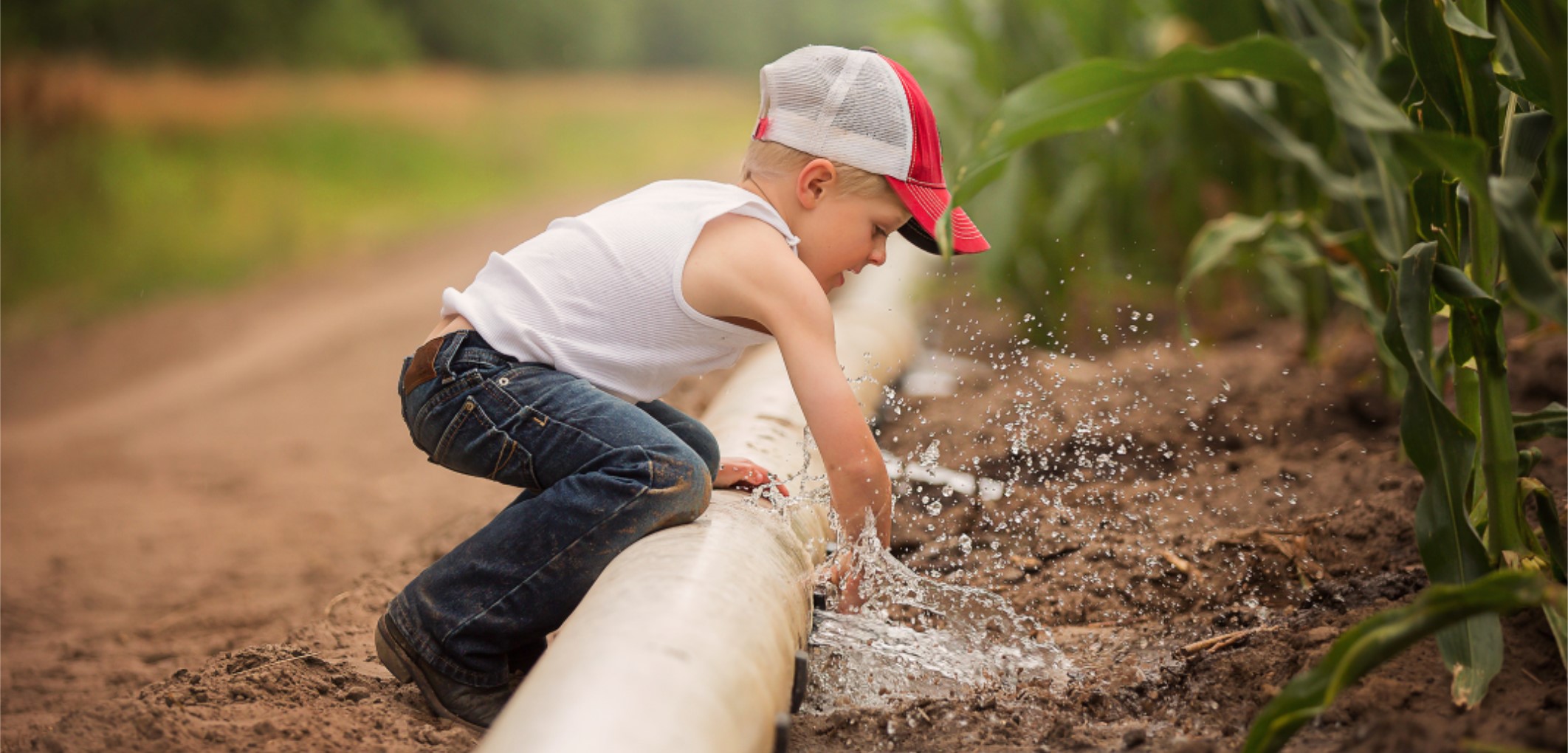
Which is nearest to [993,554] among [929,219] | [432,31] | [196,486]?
[929,219]

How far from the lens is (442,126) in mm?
11188

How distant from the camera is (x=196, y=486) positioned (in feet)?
11.8

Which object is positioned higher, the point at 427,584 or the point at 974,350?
the point at 427,584

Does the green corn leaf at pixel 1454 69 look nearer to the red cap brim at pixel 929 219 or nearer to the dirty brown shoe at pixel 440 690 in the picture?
the red cap brim at pixel 929 219

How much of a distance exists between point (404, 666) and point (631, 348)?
0.51 m

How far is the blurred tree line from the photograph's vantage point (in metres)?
7.31

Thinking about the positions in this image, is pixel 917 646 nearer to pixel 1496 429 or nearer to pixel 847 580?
pixel 847 580

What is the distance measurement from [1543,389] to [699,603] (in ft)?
6.99

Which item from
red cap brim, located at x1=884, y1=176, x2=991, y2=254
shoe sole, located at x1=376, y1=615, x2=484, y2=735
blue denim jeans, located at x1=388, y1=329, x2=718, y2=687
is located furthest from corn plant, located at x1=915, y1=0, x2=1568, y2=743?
shoe sole, located at x1=376, y1=615, x2=484, y2=735

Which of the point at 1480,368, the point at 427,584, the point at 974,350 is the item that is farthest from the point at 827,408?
the point at 974,350

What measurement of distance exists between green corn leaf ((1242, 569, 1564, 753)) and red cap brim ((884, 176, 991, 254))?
70 cm

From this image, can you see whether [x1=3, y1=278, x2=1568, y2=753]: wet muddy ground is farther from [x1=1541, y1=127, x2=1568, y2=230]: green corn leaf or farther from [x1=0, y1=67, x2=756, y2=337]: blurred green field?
[x1=0, y1=67, x2=756, y2=337]: blurred green field

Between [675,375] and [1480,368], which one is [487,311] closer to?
[675,375]

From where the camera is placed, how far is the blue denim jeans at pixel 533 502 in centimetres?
145
